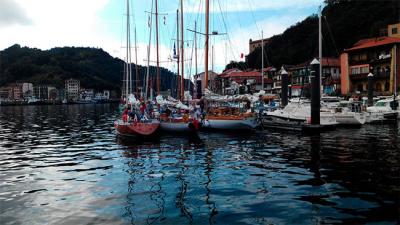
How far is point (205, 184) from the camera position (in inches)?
594

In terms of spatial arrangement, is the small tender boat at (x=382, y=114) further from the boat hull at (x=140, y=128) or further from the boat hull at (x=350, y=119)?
the boat hull at (x=140, y=128)

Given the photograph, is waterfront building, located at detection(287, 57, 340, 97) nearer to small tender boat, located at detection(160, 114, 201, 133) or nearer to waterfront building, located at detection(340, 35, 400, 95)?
waterfront building, located at detection(340, 35, 400, 95)

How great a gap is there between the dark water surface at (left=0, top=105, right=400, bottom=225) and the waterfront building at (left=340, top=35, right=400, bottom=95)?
56736 mm

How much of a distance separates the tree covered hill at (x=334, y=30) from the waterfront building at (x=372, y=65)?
1046 centimetres

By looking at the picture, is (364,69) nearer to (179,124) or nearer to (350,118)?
(350,118)

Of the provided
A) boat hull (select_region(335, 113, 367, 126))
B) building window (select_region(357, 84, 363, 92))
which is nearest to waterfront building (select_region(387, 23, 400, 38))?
building window (select_region(357, 84, 363, 92))

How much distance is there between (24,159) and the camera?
2298 centimetres

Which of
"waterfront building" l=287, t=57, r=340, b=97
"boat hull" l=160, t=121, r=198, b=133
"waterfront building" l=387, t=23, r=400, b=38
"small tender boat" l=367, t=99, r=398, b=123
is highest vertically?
"waterfront building" l=387, t=23, r=400, b=38

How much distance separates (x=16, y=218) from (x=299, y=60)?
4982 inches

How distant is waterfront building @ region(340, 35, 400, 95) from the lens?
251 feet

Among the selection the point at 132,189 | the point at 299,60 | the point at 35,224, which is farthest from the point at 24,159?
the point at 299,60

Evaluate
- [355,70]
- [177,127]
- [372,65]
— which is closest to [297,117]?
[177,127]

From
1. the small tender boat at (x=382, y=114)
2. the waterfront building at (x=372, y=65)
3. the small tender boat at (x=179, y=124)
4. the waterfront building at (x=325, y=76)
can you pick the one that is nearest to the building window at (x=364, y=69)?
the waterfront building at (x=372, y=65)

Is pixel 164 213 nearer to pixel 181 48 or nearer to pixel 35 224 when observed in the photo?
pixel 35 224
